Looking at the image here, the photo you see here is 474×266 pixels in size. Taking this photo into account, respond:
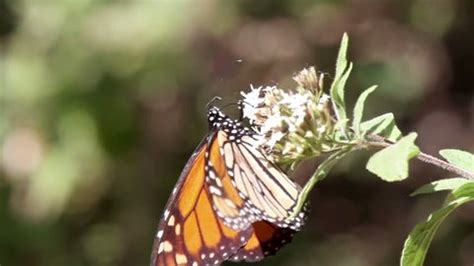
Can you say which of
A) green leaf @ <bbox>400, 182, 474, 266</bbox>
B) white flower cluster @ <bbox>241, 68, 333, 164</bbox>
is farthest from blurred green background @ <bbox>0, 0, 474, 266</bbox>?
green leaf @ <bbox>400, 182, 474, 266</bbox>

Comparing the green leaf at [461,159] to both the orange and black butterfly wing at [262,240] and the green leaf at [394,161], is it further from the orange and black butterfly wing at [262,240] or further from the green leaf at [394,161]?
the orange and black butterfly wing at [262,240]

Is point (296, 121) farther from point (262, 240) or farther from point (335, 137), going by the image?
point (262, 240)

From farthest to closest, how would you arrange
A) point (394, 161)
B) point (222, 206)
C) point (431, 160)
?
1. point (222, 206)
2. point (431, 160)
3. point (394, 161)

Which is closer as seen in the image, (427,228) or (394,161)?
(394,161)

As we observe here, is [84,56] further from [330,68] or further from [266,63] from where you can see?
[330,68]

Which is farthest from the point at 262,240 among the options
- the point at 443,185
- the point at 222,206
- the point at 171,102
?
the point at 171,102

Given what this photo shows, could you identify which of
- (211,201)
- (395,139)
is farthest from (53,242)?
(395,139)

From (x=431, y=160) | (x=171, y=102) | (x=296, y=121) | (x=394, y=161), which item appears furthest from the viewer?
(x=171, y=102)
